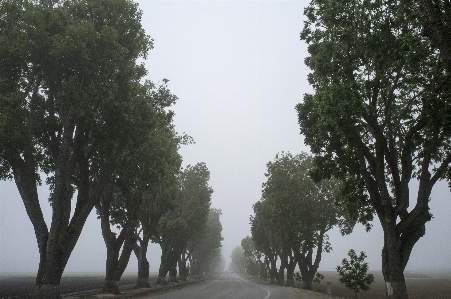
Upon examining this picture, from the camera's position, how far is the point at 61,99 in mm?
18141

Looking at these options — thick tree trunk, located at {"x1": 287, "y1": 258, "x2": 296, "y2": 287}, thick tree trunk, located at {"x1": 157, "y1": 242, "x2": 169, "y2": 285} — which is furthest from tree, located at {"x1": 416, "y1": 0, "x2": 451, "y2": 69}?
thick tree trunk, located at {"x1": 287, "y1": 258, "x2": 296, "y2": 287}

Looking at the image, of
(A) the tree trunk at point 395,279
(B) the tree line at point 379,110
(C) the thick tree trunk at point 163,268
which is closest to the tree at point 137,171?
(B) the tree line at point 379,110

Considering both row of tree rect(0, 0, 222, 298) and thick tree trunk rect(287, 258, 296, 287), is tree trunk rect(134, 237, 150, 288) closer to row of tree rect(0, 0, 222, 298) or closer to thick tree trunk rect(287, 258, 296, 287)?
row of tree rect(0, 0, 222, 298)

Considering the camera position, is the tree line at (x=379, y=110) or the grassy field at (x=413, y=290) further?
the grassy field at (x=413, y=290)

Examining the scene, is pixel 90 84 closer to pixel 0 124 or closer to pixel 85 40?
pixel 85 40

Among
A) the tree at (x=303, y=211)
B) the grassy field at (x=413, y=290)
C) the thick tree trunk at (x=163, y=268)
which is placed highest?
the tree at (x=303, y=211)

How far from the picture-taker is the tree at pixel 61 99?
16.6 m

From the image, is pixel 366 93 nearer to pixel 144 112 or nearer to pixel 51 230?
pixel 144 112

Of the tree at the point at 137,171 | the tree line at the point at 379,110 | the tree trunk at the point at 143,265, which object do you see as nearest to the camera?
the tree line at the point at 379,110

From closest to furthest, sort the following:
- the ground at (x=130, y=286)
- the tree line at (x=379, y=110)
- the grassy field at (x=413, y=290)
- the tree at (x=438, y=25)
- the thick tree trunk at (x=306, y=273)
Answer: the tree at (x=438, y=25), the tree line at (x=379, y=110), the ground at (x=130, y=286), the grassy field at (x=413, y=290), the thick tree trunk at (x=306, y=273)

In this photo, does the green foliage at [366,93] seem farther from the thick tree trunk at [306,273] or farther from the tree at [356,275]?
the thick tree trunk at [306,273]

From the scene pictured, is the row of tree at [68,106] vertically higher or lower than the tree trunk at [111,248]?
higher

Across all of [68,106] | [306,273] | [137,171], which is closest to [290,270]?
[306,273]

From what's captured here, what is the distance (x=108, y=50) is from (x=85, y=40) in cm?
148
